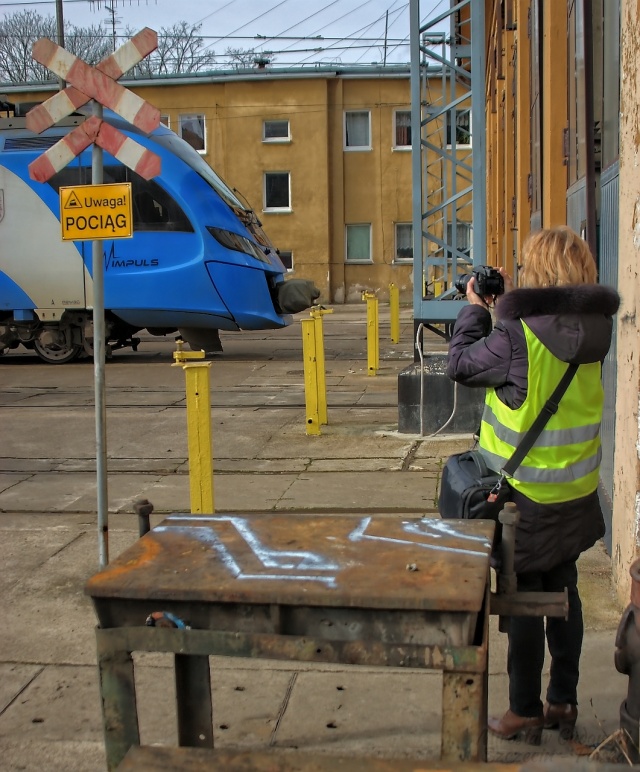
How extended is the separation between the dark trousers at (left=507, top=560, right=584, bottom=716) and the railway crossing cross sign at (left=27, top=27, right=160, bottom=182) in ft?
9.69

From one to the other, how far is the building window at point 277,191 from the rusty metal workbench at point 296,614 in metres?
32.9

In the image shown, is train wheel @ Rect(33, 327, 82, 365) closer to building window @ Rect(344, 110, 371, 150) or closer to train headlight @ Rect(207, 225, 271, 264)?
train headlight @ Rect(207, 225, 271, 264)

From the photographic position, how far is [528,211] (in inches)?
460

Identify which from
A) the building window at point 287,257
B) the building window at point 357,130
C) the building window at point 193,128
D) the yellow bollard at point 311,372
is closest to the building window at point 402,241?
the building window at point 357,130

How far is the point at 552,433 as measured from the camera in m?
3.38

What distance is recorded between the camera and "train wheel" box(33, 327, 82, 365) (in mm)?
16281

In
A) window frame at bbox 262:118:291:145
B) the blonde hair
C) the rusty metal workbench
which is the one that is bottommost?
the rusty metal workbench

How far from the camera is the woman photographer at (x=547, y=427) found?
131 inches

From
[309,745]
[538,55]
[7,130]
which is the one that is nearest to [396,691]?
[309,745]

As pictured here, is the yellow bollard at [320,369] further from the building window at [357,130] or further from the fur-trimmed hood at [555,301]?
the building window at [357,130]

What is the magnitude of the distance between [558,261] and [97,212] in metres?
2.71

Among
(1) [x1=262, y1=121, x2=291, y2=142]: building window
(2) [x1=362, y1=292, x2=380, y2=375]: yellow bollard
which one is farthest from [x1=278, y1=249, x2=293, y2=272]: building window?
(2) [x1=362, y1=292, x2=380, y2=375]: yellow bollard

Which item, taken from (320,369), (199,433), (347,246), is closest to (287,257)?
(347,246)

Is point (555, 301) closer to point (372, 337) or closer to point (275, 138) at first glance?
point (372, 337)
